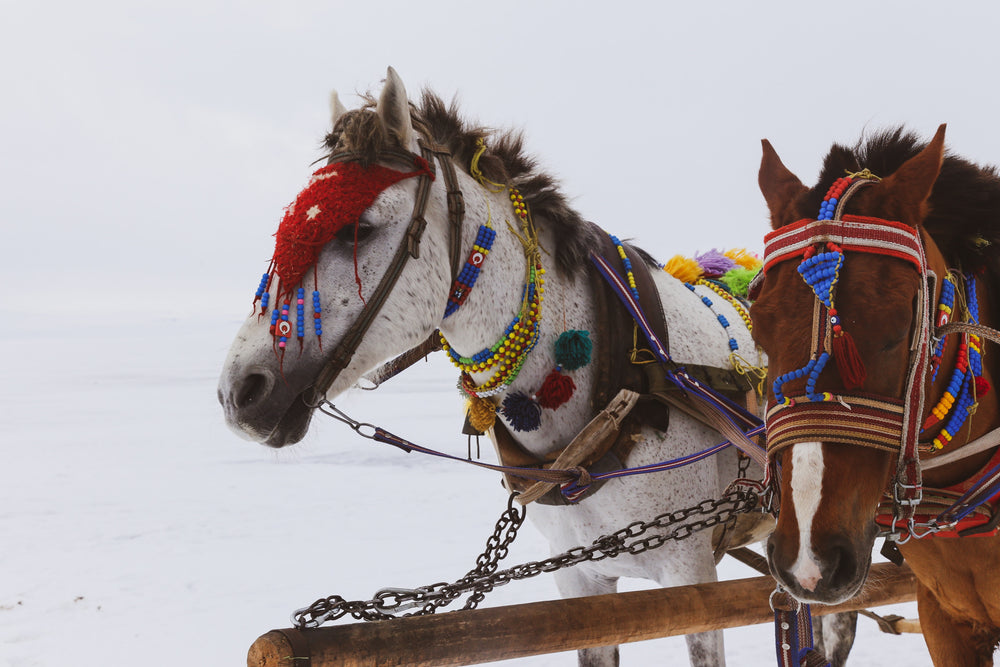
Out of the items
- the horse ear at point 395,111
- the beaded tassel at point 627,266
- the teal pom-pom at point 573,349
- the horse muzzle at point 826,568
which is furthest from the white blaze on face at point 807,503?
the horse ear at point 395,111

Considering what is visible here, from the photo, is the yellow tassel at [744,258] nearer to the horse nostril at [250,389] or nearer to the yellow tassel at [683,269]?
the yellow tassel at [683,269]

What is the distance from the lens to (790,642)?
1.58 meters

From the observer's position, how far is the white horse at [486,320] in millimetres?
1609

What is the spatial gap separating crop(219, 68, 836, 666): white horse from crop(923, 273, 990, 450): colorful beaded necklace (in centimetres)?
74

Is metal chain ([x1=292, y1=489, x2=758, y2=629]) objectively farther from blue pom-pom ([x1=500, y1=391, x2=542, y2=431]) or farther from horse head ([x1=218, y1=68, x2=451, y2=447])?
horse head ([x1=218, y1=68, x2=451, y2=447])

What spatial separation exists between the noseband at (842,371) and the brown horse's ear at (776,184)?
146 millimetres

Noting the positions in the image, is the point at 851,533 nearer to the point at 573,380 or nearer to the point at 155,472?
the point at 573,380

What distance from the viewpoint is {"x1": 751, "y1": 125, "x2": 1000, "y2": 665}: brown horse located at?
44.9 inches

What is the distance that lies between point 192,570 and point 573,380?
15.0 ft

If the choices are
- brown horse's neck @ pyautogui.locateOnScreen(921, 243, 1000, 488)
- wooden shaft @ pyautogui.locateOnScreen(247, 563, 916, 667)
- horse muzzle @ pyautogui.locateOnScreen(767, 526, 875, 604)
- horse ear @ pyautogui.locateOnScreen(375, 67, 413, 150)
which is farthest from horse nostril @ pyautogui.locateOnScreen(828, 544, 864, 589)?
horse ear @ pyautogui.locateOnScreen(375, 67, 413, 150)

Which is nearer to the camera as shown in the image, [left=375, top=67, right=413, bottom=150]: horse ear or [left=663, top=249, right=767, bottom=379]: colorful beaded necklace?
[left=375, top=67, right=413, bottom=150]: horse ear

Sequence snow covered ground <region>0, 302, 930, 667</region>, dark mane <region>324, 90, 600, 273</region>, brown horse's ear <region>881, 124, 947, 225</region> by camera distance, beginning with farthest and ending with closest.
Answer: snow covered ground <region>0, 302, 930, 667</region>, dark mane <region>324, 90, 600, 273</region>, brown horse's ear <region>881, 124, 947, 225</region>

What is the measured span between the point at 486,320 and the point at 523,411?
265mm

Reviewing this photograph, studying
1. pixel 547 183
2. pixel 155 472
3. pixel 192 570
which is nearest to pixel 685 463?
pixel 547 183
